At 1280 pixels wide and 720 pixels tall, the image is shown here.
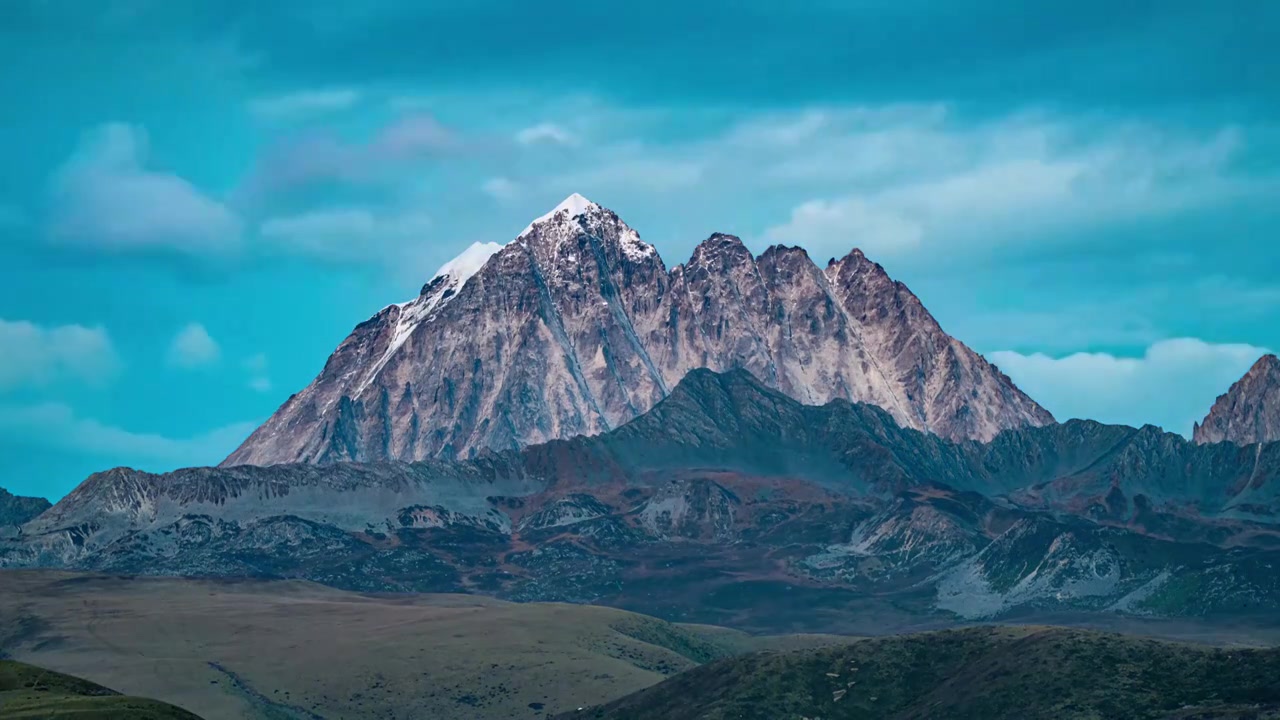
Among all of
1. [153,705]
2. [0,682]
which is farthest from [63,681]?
[153,705]

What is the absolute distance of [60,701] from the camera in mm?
161000

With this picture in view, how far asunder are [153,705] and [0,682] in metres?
18.5

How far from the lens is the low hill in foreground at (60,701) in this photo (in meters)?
156

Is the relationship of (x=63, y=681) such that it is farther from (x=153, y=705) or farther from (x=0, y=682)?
(x=153, y=705)

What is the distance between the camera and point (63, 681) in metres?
180

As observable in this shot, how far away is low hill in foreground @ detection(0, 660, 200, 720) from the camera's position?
513ft

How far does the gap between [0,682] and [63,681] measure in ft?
26.1

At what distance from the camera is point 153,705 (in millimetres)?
165000

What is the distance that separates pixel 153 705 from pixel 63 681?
1954cm

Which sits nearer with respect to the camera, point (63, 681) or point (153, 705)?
point (153, 705)
